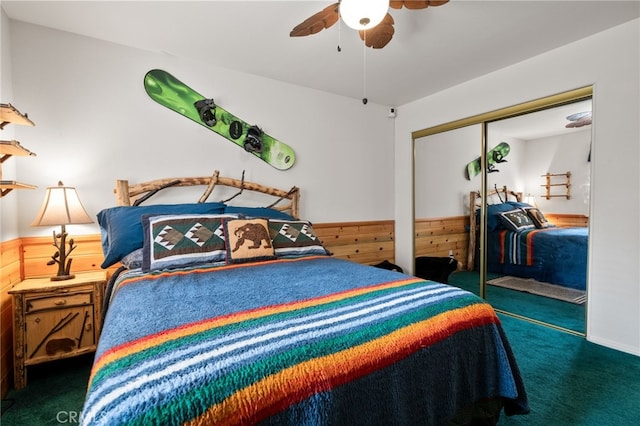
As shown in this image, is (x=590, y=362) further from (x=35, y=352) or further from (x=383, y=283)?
(x=35, y=352)

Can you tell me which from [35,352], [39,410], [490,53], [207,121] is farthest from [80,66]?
[490,53]

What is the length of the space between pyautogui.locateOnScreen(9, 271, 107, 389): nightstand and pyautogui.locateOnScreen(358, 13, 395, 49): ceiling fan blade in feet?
7.62

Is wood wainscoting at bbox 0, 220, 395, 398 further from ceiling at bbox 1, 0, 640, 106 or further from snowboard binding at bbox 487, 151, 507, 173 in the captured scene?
snowboard binding at bbox 487, 151, 507, 173

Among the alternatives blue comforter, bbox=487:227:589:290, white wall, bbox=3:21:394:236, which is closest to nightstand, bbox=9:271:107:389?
white wall, bbox=3:21:394:236

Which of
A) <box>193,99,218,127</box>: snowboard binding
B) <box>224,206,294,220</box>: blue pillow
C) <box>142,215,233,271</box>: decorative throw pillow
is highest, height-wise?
<box>193,99,218,127</box>: snowboard binding

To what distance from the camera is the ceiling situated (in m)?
1.96

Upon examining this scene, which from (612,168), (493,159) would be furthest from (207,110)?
(612,168)

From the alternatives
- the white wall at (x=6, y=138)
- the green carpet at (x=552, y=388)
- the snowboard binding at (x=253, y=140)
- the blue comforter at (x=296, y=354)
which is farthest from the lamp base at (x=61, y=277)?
the snowboard binding at (x=253, y=140)

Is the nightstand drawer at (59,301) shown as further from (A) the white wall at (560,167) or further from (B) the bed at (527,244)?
(A) the white wall at (560,167)

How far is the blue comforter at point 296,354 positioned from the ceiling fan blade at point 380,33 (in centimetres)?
146

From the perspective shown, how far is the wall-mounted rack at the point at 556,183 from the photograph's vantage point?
254cm

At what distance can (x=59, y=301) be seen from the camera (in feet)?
5.95

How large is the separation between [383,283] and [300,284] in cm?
41

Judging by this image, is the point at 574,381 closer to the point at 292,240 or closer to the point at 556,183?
the point at 556,183
